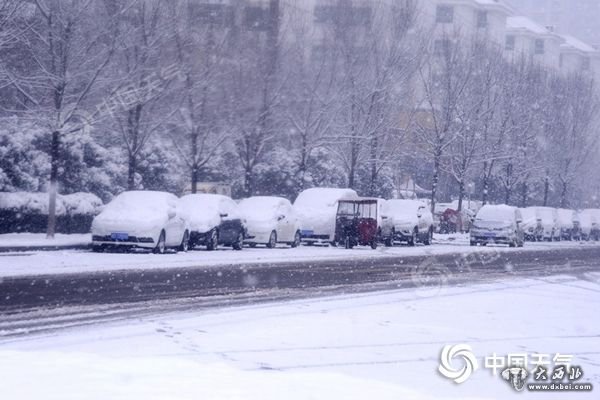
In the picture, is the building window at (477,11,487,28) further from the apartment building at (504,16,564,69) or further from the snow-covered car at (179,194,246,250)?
the snow-covered car at (179,194,246,250)

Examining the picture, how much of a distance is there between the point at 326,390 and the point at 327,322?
4.42 metres

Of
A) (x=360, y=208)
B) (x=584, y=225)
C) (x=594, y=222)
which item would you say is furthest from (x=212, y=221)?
(x=594, y=222)

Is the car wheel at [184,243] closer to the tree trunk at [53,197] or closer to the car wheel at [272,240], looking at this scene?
the tree trunk at [53,197]

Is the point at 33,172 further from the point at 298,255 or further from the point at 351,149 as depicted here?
the point at 351,149

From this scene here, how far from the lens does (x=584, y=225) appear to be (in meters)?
66.7

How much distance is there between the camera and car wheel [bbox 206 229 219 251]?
28906 millimetres

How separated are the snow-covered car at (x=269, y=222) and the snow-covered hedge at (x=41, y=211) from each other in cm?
487

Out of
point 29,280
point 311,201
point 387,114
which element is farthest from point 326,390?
point 387,114

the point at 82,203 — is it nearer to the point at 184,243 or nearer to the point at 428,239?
the point at 184,243

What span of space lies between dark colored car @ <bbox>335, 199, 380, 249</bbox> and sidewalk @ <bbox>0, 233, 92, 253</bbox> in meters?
9.19

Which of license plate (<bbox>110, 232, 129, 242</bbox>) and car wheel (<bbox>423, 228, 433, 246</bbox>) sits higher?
car wheel (<bbox>423, 228, 433, 246</bbox>)

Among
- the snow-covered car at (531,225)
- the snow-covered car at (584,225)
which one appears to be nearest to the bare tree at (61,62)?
the snow-covered car at (531,225)

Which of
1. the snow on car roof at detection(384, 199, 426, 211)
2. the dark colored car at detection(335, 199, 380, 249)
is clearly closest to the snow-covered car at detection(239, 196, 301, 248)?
the dark colored car at detection(335, 199, 380, 249)

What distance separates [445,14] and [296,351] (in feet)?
243
